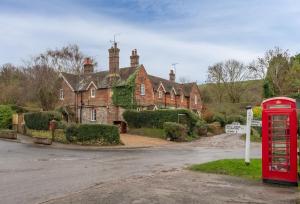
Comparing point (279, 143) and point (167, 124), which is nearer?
point (279, 143)

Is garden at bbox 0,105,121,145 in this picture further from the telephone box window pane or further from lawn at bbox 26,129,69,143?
the telephone box window pane

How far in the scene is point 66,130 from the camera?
29.8 m

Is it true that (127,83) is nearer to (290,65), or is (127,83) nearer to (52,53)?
(52,53)

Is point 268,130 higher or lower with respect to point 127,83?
lower

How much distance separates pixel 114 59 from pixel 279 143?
35.7 meters

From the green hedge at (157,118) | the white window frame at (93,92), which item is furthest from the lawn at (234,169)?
the white window frame at (93,92)

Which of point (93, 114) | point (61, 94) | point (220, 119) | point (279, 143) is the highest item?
point (61, 94)

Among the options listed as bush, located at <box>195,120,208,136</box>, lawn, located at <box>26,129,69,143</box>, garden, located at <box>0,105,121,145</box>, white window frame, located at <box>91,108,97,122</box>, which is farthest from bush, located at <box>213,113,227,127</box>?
lawn, located at <box>26,129,69,143</box>

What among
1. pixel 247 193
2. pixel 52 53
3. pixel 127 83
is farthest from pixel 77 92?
pixel 247 193

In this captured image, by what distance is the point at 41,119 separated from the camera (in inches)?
1388

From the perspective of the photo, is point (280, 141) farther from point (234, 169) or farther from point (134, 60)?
point (134, 60)

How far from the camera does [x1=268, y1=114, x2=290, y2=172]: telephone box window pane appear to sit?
33.2 ft

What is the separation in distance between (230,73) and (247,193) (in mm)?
61360

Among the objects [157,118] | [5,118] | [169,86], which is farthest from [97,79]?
[169,86]
